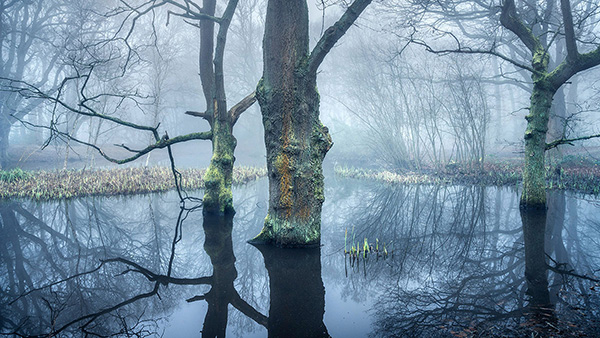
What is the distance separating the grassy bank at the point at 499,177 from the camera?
11.4 meters

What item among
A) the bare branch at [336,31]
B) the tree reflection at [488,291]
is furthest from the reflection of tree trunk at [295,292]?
the bare branch at [336,31]

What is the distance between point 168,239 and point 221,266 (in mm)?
2229

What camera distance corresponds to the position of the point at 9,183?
12.3 metres

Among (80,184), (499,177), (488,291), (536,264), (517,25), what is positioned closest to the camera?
(488,291)

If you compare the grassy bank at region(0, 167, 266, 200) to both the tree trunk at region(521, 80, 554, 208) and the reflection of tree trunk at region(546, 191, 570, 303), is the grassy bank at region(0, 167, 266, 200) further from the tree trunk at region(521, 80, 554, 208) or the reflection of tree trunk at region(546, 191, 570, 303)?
the reflection of tree trunk at region(546, 191, 570, 303)

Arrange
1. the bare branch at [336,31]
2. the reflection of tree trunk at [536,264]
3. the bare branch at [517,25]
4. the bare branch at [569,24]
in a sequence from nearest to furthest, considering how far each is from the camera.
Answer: the reflection of tree trunk at [536,264]
the bare branch at [336,31]
the bare branch at [569,24]
the bare branch at [517,25]

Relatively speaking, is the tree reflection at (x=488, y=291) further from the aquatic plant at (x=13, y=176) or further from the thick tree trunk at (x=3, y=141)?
the thick tree trunk at (x=3, y=141)

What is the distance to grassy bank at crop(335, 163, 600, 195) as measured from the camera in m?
11.4

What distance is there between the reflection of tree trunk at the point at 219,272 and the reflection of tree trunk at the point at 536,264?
2991 mm

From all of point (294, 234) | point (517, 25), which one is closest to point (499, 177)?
point (517, 25)

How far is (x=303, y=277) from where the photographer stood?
Answer: 4.50 meters

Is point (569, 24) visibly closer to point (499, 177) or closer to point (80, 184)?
point (499, 177)

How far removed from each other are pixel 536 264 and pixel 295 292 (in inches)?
135

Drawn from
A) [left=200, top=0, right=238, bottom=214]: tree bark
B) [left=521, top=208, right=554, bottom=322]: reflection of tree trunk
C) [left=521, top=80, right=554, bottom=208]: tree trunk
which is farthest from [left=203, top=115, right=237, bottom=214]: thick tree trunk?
[left=521, top=80, right=554, bottom=208]: tree trunk
